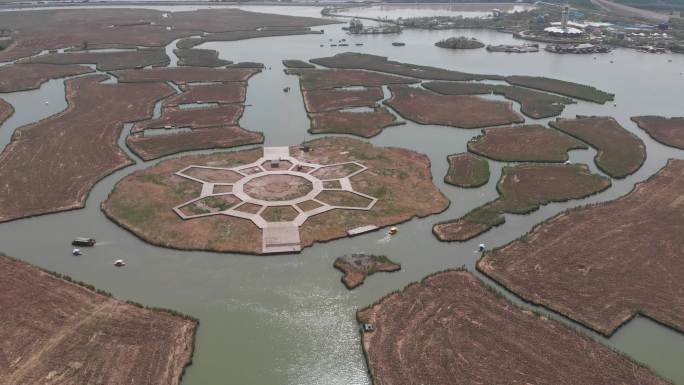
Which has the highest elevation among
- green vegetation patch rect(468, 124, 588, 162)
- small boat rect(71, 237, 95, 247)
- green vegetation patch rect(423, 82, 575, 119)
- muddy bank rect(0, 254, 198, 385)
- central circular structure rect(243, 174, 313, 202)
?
green vegetation patch rect(423, 82, 575, 119)

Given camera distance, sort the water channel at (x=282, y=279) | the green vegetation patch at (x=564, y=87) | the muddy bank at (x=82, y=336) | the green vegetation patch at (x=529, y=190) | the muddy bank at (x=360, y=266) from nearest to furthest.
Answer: the muddy bank at (x=82, y=336) < the water channel at (x=282, y=279) < the muddy bank at (x=360, y=266) < the green vegetation patch at (x=529, y=190) < the green vegetation patch at (x=564, y=87)

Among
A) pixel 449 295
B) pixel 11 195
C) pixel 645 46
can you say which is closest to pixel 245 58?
pixel 11 195

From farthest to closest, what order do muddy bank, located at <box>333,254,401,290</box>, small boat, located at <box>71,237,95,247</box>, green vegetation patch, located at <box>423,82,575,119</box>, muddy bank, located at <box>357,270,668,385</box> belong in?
green vegetation patch, located at <box>423,82,575,119</box>, small boat, located at <box>71,237,95,247</box>, muddy bank, located at <box>333,254,401,290</box>, muddy bank, located at <box>357,270,668,385</box>

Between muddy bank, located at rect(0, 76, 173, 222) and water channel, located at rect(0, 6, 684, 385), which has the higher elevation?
muddy bank, located at rect(0, 76, 173, 222)

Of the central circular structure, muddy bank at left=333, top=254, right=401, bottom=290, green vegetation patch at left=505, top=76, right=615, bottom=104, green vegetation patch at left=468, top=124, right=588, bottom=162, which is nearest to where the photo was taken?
muddy bank at left=333, top=254, right=401, bottom=290

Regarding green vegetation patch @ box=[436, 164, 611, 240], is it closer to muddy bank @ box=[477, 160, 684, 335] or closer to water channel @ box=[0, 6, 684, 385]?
water channel @ box=[0, 6, 684, 385]

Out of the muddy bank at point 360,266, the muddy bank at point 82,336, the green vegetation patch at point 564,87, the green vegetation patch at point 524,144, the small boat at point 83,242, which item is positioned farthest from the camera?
the green vegetation patch at point 564,87

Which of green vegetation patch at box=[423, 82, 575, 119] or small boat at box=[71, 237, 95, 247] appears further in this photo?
green vegetation patch at box=[423, 82, 575, 119]

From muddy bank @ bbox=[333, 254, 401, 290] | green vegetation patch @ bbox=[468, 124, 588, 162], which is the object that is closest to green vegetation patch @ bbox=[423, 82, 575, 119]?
green vegetation patch @ bbox=[468, 124, 588, 162]

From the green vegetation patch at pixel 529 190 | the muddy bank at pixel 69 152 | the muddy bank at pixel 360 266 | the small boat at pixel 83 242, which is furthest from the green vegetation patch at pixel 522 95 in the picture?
the small boat at pixel 83 242

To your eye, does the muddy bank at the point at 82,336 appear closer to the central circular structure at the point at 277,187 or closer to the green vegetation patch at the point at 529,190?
the central circular structure at the point at 277,187
